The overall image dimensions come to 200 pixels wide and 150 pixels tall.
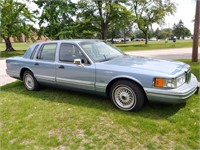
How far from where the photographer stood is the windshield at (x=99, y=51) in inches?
199

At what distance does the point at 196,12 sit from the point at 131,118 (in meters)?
8.01

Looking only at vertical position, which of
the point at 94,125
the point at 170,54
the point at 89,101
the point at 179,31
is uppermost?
the point at 179,31

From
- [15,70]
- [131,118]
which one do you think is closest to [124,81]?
[131,118]

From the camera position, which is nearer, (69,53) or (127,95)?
(127,95)

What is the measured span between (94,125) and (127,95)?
0.92 meters

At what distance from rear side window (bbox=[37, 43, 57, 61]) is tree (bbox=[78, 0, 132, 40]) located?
25384 millimetres

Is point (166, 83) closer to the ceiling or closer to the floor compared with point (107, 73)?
closer to the floor

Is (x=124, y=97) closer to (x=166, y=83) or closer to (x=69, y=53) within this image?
(x=166, y=83)

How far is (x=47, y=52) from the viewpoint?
5.90m

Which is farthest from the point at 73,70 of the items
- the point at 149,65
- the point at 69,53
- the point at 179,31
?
the point at 179,31

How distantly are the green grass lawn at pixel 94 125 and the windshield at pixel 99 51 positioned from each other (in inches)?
39.2

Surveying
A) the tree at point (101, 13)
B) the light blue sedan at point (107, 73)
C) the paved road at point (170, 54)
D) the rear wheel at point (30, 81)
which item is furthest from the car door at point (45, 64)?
the tree at point (101, 13)

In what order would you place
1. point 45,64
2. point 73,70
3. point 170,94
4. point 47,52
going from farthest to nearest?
point 47,52 < point 45,64 < point 73,70 < point 170,94

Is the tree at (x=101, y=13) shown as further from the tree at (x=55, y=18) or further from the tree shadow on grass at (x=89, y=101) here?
the tree shadow on grass at (x=89, y=101)
